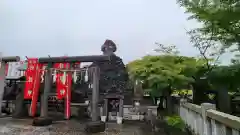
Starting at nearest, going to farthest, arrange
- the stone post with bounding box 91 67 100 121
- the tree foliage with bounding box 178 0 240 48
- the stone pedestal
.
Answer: the tree foliage with bounding box 178 0 240 48 < the stone post with bounding box 91 67 100 121 < the stone pedestal

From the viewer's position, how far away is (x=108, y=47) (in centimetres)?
1708

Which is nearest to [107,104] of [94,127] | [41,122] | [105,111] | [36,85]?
[105,111]

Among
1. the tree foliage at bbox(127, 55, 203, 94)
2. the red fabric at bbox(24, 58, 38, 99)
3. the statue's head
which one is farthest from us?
the statue's head

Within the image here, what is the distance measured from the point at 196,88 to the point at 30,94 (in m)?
12.9

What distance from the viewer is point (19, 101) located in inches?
634

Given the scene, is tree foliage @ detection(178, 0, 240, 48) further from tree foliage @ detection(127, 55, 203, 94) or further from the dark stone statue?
the dark stone statue

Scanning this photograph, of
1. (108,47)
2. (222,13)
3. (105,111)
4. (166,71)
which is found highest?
(108,47)

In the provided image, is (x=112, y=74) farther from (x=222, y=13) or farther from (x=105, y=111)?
(x=222, y=13)

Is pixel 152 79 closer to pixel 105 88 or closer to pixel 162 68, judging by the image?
pixel 162 68

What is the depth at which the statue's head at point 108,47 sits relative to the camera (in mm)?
17047

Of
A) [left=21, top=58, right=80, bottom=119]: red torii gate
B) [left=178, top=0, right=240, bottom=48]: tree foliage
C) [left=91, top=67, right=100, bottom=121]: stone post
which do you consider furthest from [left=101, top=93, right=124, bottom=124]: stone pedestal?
[left=178, top=0, right=240, bottom=48]: tree foliage

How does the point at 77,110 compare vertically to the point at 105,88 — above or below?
below

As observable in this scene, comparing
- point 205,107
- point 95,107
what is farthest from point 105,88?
point 205,107

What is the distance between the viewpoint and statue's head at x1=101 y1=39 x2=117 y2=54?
17.0 m
